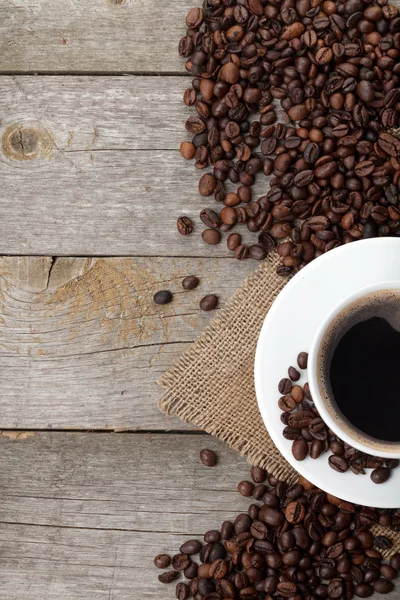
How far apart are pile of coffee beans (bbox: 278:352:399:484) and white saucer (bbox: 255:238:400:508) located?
1cm

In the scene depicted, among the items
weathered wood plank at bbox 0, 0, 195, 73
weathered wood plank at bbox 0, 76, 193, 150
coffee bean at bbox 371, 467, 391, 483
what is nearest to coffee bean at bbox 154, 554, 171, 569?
coffee bean at bbox 371, 467, 391, 483

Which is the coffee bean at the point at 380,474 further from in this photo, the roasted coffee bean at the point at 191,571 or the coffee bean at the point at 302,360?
the roasted coffee bean at the point at 191,571

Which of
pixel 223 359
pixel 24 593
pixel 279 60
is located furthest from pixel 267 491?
pixel 279 60

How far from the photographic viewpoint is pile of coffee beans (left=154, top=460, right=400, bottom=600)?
1.51m

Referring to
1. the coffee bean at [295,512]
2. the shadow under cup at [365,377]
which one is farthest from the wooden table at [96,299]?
the shadow under cup at [365,377]

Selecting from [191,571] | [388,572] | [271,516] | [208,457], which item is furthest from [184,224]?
[388,572]

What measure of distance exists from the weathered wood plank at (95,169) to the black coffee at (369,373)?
0.46 meters

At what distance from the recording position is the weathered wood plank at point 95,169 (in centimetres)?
162

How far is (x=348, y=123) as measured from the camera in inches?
59.5

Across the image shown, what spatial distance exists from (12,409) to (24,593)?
17.2 inches

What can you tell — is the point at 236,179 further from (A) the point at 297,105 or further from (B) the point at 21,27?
(B) the point at 21,27

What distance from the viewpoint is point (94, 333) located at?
5.37 ft

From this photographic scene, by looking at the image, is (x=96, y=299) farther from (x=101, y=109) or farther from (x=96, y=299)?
(x=101, y=109)

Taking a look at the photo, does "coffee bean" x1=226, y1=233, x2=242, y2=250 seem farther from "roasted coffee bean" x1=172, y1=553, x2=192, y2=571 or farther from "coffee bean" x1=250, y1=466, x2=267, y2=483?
"roasted coffee bean" x1=172, y1=553, x2=192, y2=571
